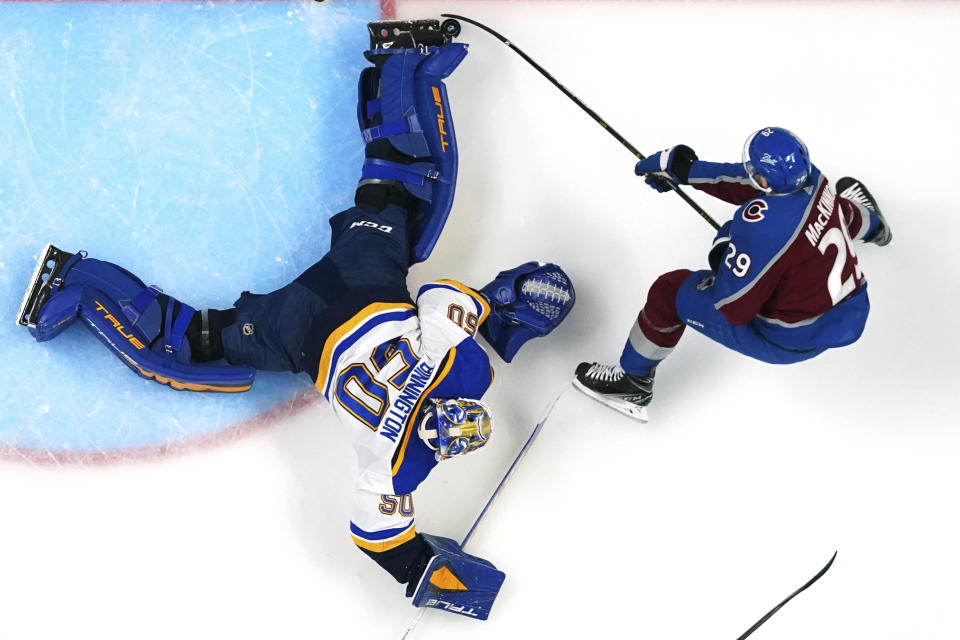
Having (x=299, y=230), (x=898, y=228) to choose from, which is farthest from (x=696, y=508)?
(x=299, y=230)

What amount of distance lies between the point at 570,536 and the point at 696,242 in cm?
115

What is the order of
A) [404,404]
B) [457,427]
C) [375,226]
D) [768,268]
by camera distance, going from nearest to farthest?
1. [768,268]
2. [457,427]
3. [404,404]
4. [375,226]

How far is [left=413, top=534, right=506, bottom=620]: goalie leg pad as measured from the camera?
318 centimetres

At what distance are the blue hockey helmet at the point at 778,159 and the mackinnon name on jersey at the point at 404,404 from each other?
1.13m

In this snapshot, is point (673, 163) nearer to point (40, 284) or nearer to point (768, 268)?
point (768, 268)

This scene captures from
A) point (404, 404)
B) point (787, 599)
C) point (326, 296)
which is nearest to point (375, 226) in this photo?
point (326, 296)

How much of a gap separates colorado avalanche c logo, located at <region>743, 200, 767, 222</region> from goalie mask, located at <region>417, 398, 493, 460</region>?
0.91 metres

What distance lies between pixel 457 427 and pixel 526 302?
2.43ft

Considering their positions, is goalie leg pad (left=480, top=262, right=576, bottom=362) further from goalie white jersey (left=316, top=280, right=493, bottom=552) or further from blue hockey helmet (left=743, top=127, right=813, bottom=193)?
blue hockey helmet (left=743, top=127, right=813, bottom=193)

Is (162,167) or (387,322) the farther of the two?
(162,167)

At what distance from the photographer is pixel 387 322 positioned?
3.05 m

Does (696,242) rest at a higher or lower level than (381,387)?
higher

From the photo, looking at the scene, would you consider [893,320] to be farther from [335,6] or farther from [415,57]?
[335,6]

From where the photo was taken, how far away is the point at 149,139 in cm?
383
